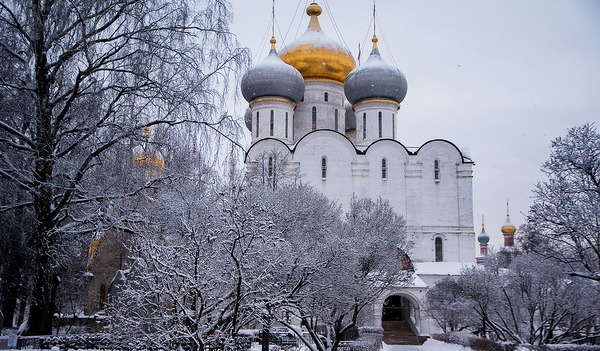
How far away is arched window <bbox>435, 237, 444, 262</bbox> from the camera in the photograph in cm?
3428

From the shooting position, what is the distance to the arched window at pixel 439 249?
3428 cm

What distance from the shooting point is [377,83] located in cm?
3603

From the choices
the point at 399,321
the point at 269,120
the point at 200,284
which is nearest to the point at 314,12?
the point at 269,120

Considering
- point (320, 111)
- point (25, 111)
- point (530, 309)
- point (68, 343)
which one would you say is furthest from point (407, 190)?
point (25, 111)

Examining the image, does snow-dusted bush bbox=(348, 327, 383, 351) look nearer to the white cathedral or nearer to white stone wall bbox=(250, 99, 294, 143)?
the white cathedral

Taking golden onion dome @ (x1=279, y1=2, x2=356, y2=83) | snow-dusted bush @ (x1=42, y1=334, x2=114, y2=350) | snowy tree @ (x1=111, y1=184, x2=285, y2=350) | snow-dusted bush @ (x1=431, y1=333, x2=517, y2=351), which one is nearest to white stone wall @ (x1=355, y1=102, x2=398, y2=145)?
golden onion dome @ (x1=279, y1=2, x2=356, y2=83)

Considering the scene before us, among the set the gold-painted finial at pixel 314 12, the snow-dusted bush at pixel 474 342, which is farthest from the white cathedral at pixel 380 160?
the gold-painted finial at pixel 314 12

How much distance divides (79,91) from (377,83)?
2779 centimetres

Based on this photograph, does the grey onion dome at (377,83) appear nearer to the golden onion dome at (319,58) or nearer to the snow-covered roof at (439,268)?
the golden onion dome at (319,58)

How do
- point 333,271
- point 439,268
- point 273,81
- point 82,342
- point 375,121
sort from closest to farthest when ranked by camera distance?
point 82,342
point 333,271
point 439,268
point 273,81
point 375,121

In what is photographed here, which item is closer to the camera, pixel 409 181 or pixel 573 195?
pixel 573 195

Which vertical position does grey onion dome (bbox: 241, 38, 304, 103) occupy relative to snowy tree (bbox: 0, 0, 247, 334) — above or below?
above

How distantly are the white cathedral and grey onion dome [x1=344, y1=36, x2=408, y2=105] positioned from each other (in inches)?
2.1

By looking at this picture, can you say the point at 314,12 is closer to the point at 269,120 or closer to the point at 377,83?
the point at 377,83
